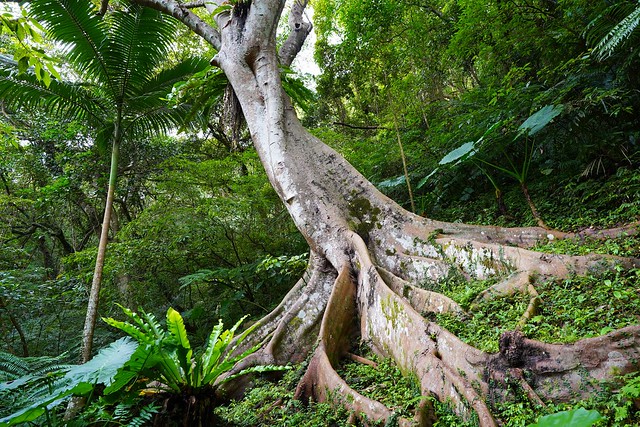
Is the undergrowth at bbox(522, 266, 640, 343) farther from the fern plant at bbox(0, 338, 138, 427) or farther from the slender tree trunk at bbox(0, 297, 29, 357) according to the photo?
the slender tree trunk at bbox(0, 297, 29, 357)

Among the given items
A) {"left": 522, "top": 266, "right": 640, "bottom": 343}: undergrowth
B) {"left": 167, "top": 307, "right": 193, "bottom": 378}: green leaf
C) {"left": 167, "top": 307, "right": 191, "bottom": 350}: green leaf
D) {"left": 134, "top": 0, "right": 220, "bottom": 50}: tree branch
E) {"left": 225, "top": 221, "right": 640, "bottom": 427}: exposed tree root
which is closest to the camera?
{"left": 225, "top": 221, "right": 640, "bottom": 427}: exposed tree root

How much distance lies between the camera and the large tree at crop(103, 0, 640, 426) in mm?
1810

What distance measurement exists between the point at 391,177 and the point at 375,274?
3.47 meters

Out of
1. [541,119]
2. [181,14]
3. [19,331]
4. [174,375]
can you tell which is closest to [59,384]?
[174,375]

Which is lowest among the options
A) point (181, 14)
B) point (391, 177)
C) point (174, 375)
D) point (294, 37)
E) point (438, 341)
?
point (438, 341)

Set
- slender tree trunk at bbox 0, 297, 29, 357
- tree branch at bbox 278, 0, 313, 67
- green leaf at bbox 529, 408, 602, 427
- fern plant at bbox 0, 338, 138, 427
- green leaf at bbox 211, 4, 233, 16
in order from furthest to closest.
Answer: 1. tree branch at bbox 278, 0, 313, 67
2. slender tree trunk at bbox 0, 297, 29, 357
3. green leaf at bbox 211, 4, 233, 16
4. fern plant at bbox 0, 338, 138, 427
5. green leaf at bbox 529, 408, 602, 427

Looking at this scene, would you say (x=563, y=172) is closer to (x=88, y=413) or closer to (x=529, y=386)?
(x=529, y=386)

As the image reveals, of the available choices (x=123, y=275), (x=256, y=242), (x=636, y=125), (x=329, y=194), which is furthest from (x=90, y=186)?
(x=636, y=125)

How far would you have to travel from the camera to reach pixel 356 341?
126 inches

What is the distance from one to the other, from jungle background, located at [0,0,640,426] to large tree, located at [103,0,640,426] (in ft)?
0.47

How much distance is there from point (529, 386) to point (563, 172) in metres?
3.22

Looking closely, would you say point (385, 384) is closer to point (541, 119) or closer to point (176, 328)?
point (176, 328)

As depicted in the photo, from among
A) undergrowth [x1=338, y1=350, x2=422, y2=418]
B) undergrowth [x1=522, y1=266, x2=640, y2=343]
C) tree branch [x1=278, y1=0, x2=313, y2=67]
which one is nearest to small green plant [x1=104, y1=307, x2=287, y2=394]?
undergrowth [x1=338, y1=350, x2=422, y2=418]

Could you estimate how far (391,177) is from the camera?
6.24 metres
